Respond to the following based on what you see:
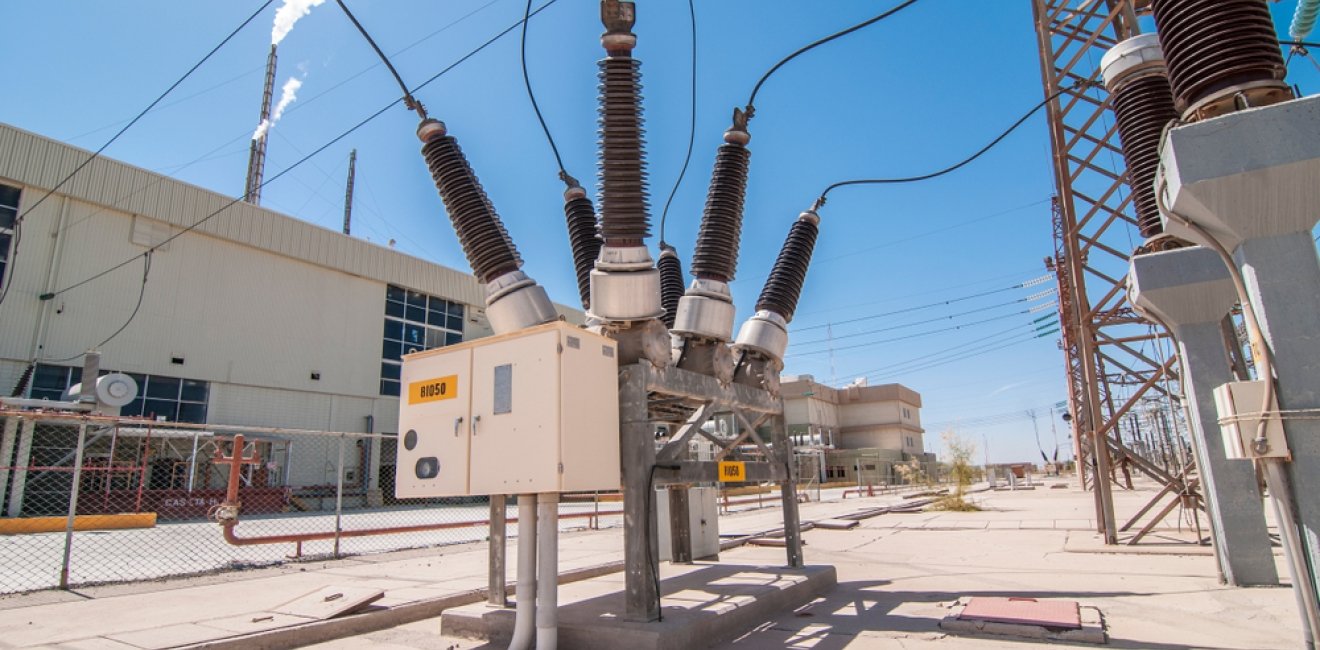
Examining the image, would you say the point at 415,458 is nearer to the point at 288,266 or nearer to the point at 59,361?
the point at 59,361

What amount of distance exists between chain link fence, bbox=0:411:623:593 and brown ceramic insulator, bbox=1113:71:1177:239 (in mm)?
10793

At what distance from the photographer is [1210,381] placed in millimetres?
5984

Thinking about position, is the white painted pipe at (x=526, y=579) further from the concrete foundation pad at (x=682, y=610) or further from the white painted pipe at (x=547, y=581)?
the concrete foundation pad at (x=682, y=610)

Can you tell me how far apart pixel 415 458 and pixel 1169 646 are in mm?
5685

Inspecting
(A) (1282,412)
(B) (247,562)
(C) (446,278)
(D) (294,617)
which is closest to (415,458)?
(D) (294,617)

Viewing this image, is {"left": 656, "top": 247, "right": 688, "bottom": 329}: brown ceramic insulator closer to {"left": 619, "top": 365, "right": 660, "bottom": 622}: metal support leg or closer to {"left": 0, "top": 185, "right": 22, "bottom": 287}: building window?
{"left": 619, "top": 365, "right": 660, "bottom": 622}: metal support leg

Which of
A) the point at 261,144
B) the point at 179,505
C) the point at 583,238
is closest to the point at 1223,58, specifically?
the point at 583,238

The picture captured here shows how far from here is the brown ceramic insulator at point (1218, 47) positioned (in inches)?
129

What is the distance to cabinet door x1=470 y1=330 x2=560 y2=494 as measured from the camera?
476 centimetres

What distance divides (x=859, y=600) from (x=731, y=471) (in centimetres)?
200

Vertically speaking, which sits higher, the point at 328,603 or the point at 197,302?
the point at 197,302

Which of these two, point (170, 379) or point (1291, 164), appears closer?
point (1291, 164)

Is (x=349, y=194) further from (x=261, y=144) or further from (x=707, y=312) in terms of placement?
(x=707, y=312)

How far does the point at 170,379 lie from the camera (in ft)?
91.9
